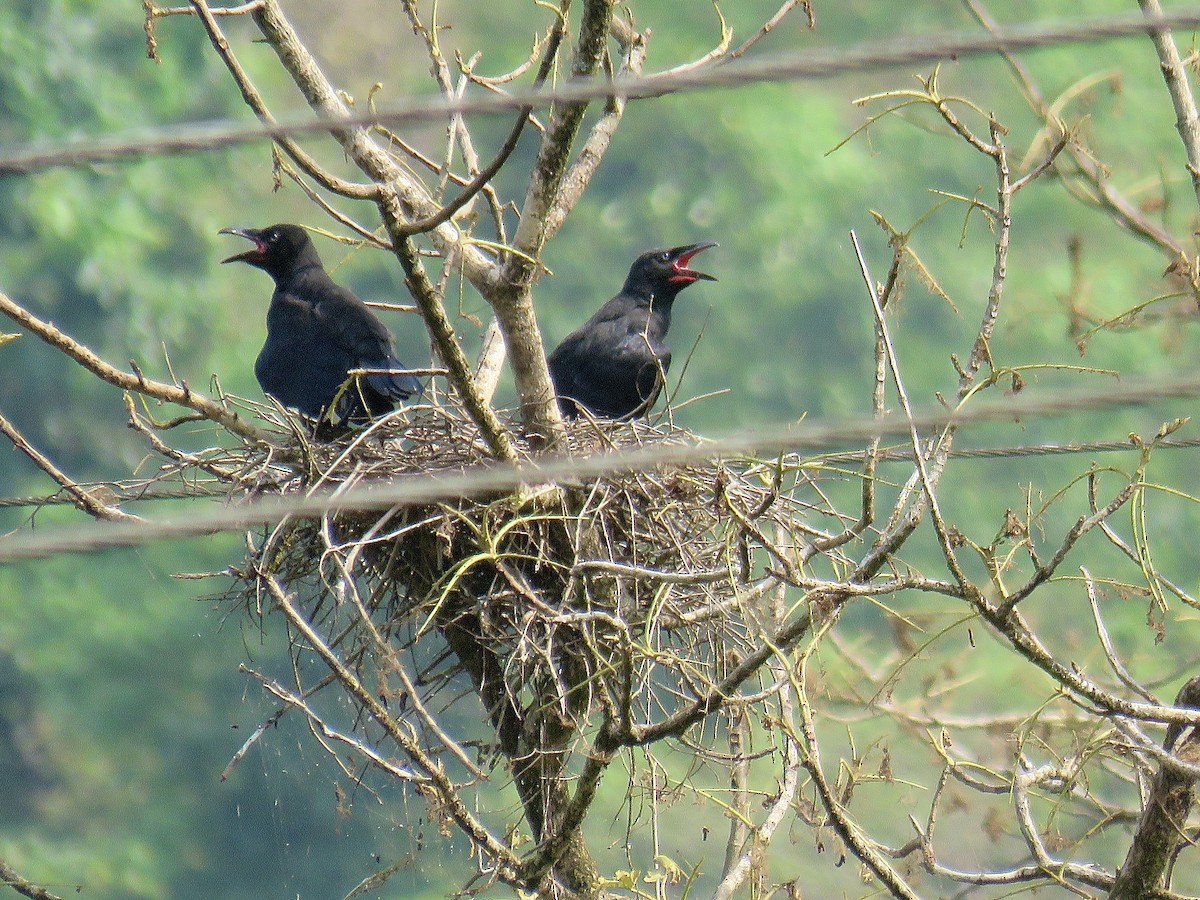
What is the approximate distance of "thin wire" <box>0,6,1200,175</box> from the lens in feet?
6.31

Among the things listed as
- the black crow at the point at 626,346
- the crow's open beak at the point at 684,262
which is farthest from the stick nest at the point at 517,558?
the crow's open beak at the point at 684,262

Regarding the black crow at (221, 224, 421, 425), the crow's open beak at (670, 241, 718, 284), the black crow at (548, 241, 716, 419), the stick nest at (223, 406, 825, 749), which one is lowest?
the stick nest at (223, 406, 825, 749)

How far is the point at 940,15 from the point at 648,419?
15.7m

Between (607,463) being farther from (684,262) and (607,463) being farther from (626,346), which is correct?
(684,262)

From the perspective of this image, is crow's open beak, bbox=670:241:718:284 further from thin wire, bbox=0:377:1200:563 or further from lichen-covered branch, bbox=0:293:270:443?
thin wire, bbox=0:377:1200:563

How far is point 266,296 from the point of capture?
16.1 m

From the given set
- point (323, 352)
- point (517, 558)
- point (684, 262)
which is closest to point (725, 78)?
point (517, 558)

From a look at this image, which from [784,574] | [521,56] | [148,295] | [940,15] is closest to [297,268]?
[784,574]

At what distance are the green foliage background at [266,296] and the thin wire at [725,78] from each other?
470 inches

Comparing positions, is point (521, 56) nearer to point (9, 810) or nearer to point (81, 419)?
point (81, 419)

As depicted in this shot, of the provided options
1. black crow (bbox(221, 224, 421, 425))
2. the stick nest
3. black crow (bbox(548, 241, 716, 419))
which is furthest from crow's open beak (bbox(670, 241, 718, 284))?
the stick nest

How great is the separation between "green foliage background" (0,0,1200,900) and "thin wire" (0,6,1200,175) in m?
11.9

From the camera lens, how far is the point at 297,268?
6477mm

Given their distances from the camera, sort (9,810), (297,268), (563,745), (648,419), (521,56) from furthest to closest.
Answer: (521,56), (9,810), (297,268), (648,419), (563,745)
